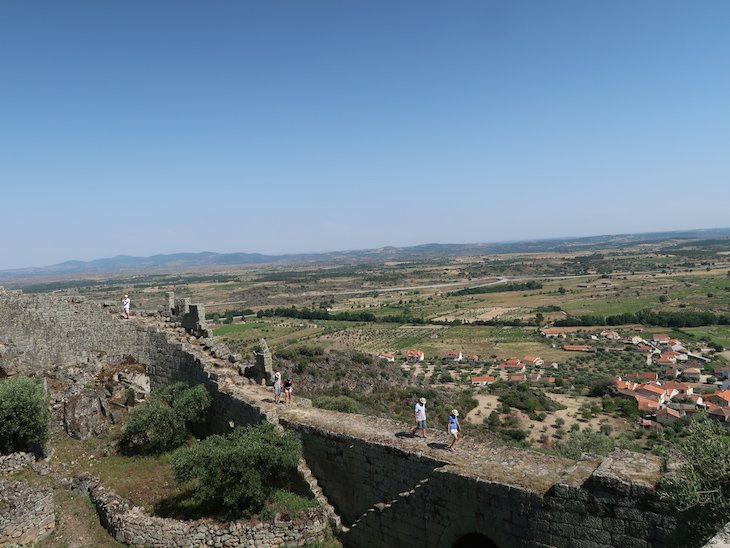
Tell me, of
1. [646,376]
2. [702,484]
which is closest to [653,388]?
[646,376]

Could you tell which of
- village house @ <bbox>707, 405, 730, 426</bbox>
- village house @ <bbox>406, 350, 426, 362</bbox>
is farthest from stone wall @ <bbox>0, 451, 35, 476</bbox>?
village house @ <bbox>406, 350, 426, 362</bbox>

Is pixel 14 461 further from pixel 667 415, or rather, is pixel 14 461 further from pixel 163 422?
pixel 667 415

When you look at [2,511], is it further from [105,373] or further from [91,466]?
[105,373]

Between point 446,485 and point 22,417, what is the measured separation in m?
11.0

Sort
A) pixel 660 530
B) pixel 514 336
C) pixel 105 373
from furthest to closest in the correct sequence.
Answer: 1. pixel 514 336
2. pixel 105 373
3. pixel 660 530

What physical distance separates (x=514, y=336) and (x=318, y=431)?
7253cm

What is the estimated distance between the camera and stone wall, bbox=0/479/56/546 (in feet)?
32.6

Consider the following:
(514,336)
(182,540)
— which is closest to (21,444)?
(182,540)

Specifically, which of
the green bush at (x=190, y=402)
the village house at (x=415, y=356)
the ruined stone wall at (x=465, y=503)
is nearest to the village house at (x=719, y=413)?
the ruined stone wall at (x=465, y=503)

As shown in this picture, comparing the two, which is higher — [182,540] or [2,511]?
[2,511]

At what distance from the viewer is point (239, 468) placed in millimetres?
10320

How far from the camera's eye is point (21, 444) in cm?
1312

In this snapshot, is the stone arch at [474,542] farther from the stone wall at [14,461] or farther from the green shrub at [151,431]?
the stone wall at [14,461]

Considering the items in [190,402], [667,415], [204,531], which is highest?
[190,402]
